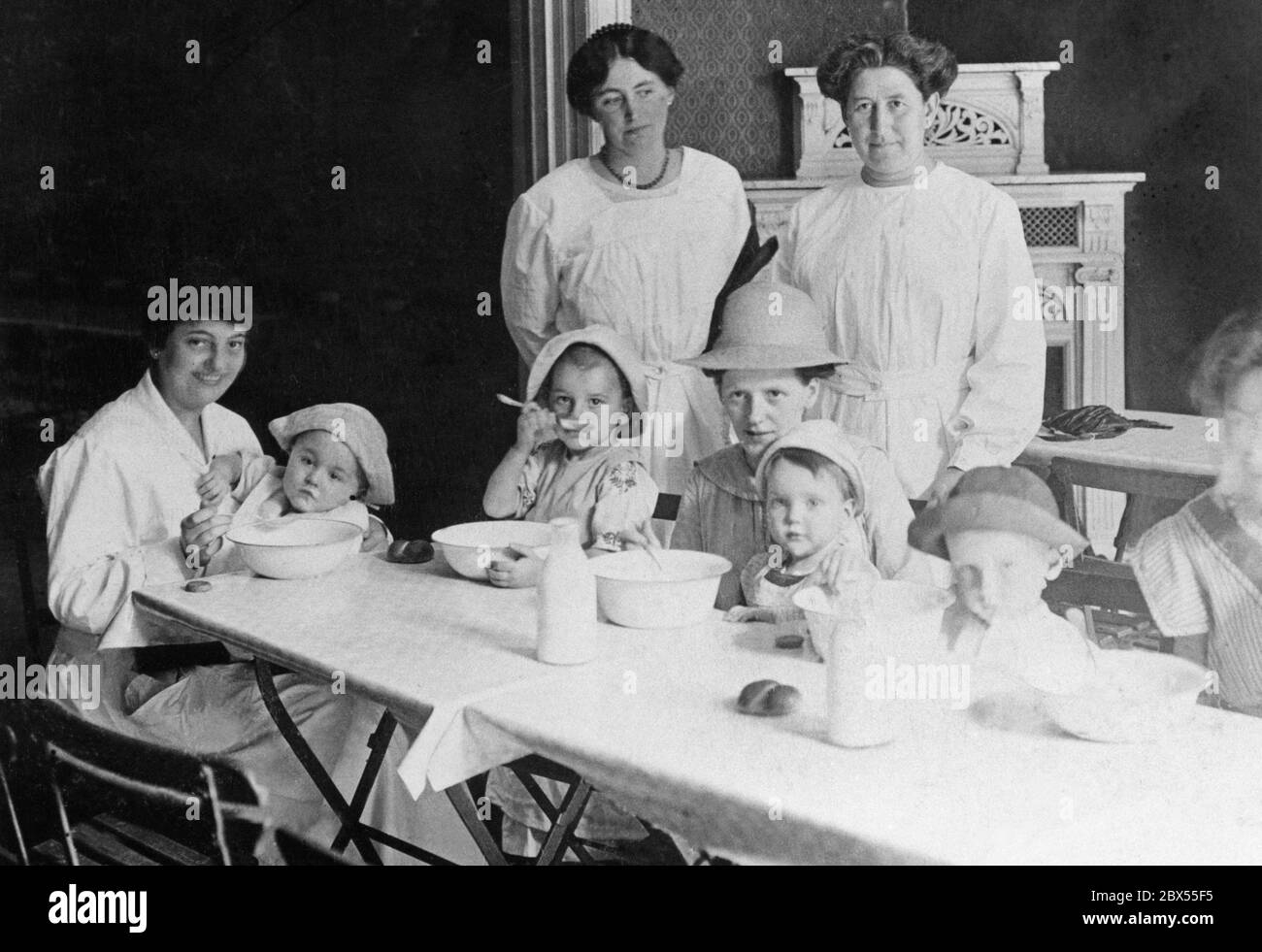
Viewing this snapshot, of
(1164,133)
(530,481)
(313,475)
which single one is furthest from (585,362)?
(1164,133)

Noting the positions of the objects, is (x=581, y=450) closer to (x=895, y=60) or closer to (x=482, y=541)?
(x=482, y=541)

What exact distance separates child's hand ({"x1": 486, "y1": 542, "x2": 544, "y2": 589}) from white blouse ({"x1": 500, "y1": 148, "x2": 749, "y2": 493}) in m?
0.38

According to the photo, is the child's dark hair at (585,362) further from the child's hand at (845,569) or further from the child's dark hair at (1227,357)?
the child's dark hair at (1227,357)

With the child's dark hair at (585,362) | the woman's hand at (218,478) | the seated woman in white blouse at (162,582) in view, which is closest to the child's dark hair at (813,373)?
the child's dark hair at (585,362)

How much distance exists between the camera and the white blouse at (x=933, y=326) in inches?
99.2

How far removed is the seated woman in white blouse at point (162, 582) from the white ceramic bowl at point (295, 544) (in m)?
0.12

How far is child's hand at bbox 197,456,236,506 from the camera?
9.27ft

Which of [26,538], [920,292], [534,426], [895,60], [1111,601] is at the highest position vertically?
[895,60]

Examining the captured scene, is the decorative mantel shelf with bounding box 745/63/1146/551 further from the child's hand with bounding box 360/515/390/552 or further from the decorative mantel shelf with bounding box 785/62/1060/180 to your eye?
the child's hand with bounding box 360/515/390/552

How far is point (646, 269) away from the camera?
112 inches

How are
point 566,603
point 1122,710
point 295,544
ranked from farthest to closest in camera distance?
point 295,544 → point 566,603 → point 1122,710

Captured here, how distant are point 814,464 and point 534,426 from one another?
26.8 inches

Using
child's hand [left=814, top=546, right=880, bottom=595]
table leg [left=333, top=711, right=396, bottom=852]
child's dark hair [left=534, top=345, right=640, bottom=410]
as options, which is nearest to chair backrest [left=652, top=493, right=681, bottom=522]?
child's dark hair [left=534, top=345, right=640, bottom=410]
